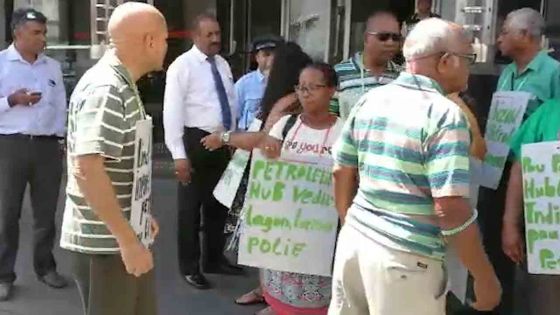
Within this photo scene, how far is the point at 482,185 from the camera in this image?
14.0 feet

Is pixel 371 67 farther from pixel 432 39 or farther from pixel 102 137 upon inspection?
pixel 102 137

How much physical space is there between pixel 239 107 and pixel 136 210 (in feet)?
10.1

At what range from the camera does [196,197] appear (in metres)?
5.31

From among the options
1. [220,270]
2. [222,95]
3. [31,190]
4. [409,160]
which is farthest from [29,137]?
[409,160]

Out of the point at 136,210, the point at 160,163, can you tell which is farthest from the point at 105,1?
the point at 136,210

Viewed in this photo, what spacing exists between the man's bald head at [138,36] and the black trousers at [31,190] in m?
2.23

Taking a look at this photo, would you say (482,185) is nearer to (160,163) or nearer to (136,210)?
(136,210)

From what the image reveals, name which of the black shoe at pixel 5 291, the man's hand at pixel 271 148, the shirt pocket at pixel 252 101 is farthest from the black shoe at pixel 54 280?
the man's hand at pixel 271 148

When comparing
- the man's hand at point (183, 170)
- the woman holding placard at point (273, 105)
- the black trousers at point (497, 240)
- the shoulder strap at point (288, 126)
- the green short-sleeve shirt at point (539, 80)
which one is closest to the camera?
the green short-sleeve shirt at point (539, 80)

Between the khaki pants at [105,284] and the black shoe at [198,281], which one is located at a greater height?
the khaki pants at [105,284]

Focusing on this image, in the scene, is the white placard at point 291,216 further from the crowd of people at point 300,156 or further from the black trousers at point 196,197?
the black trousers at point 196,197

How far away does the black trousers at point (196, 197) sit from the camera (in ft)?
17.2

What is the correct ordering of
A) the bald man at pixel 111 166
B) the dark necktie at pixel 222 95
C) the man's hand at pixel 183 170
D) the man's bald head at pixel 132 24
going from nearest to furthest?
the bald man at pixel 111 166 → the man's bald head at pixel 132 24 → the man's hand at pixel 183 170 → the dark necktie at pixel 222 95

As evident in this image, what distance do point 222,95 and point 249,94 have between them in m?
0.81
